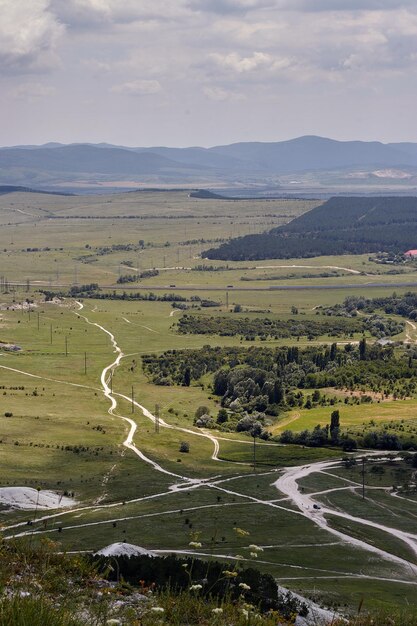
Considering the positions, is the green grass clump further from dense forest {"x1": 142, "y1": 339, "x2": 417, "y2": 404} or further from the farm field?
dense forest {"x1": 142, "y1": 339, "x2": 417, "y2": 404}

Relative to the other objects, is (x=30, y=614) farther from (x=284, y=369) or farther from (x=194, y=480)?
(x=284, y=369)

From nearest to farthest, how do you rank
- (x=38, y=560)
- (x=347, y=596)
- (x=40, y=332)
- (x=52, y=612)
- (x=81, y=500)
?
1. (x=52, y=612)
2. (x=38, y=560)
3. (x=347, y=596)
4. (x=81, y=500)
5. (x=40, y=332)

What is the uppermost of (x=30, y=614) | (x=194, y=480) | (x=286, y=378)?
(x=30, y=614)

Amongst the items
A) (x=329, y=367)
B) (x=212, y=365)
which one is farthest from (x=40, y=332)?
(x=329, y=367)

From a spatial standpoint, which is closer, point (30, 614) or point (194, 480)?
point (30, 614)

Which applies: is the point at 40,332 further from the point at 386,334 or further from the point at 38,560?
the point at 38,560

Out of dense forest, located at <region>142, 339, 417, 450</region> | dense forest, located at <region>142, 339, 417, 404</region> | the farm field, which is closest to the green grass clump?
the farm field

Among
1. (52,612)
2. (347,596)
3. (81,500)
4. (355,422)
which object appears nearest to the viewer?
(52,612)

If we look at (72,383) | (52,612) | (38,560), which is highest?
(52,612)

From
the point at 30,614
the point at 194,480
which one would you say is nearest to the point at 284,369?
the point at 194,480

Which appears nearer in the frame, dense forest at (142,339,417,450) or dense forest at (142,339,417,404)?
dense forest at (142,339,417,450)

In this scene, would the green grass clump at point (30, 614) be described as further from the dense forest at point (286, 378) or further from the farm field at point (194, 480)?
the dense forest at point (286, 378)
